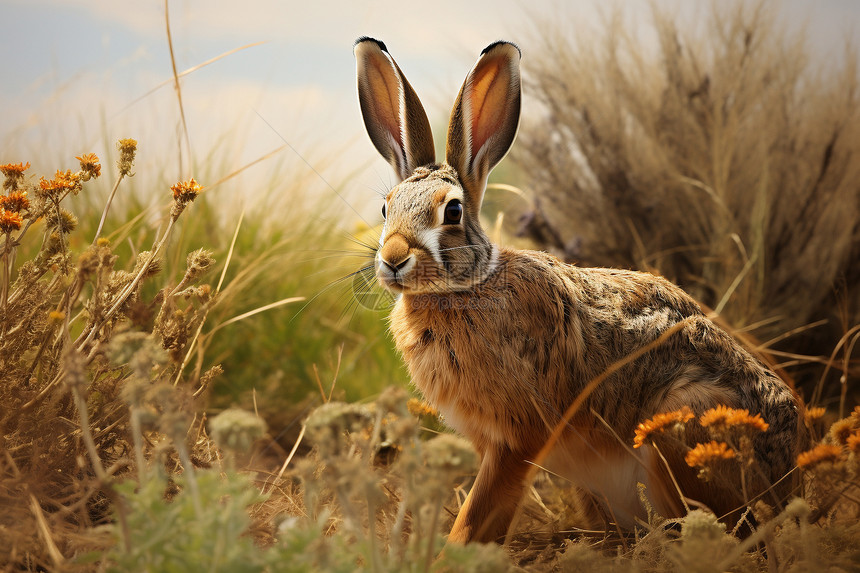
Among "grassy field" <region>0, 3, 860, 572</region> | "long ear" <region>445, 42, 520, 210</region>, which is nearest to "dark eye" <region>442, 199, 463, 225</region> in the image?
"long ear" <region>445, 42, 520, 210</region>

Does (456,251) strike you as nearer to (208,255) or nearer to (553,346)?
(553,346)

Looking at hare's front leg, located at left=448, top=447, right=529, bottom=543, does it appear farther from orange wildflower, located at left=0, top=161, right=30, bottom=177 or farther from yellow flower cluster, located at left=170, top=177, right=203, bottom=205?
orange wildflower, located at left=0, top=161, right=30, bottom=177

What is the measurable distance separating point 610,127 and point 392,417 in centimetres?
403

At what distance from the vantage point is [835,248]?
17.8ft

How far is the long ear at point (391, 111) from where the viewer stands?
3303 mm

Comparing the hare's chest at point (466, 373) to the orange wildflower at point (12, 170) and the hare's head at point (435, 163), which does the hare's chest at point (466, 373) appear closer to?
the hare's head at point (435, 163)

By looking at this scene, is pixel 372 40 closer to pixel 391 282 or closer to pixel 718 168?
pixel 391 282

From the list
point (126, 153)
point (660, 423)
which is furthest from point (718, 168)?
point (126, 153)

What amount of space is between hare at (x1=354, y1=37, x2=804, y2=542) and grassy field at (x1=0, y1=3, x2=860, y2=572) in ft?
0.66

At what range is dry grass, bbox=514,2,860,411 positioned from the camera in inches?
217

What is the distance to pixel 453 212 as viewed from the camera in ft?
10.1

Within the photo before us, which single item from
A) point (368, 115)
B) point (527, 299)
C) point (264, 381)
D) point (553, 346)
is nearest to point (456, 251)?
point (527, 299)

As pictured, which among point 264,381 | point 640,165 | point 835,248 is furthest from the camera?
point 640,165

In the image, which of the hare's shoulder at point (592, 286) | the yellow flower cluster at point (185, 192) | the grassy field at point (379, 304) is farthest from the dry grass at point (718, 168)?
the yellow flower cluster at point (185, 192)
